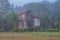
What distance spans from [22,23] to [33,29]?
151 mm

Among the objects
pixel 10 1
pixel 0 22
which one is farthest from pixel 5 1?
pixel 0 22

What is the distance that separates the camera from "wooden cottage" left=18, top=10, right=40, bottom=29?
2490 millimetres
